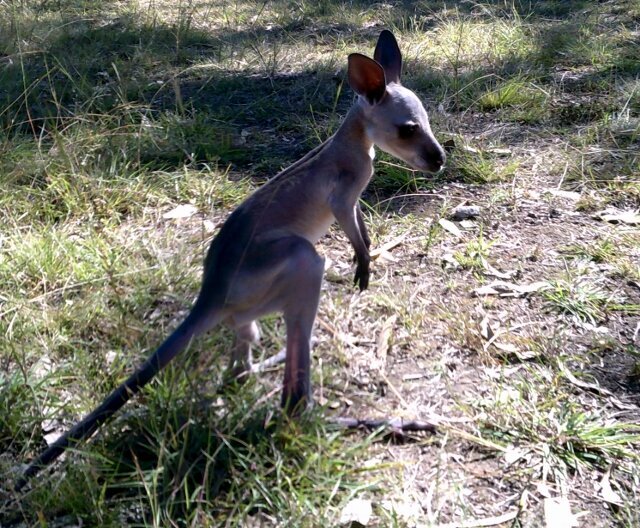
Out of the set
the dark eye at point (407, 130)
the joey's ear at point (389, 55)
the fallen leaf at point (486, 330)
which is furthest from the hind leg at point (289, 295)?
the joey's ear at point (389, 55)

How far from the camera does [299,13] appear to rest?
7102 mm

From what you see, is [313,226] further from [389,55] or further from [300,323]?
[389,55]

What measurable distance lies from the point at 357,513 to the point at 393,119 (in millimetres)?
1548

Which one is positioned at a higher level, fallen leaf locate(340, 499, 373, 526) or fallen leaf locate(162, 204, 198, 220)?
fallen leaf locate(340, 499, 373, 526)

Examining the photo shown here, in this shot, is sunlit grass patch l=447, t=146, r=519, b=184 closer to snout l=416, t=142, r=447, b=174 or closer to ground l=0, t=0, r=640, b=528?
ground l=0, t=0, r=640, b=528

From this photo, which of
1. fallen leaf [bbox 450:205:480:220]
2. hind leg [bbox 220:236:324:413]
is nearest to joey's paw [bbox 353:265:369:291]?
hind leg [bbox 220:236:324:413]

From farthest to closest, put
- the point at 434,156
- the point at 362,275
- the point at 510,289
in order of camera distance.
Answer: the point at 510,289, the point at 434,156, the point at 362,275

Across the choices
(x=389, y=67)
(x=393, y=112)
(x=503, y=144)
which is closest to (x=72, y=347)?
(x=393, y=112)

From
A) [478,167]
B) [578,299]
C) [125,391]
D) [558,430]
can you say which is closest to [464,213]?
[478,167]

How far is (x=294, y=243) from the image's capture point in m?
2.48

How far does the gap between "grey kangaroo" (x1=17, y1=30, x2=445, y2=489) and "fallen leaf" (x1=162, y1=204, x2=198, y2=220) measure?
3.35ft

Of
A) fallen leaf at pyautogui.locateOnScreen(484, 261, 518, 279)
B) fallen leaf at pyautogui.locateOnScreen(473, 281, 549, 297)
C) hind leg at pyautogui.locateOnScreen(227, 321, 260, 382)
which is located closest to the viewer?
hind leg at pyautogui.locateOnScreen(227, 321, 260, 382)

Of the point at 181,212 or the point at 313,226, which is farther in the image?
the point at 181,212

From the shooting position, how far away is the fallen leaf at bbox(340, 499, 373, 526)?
213 centimetres
